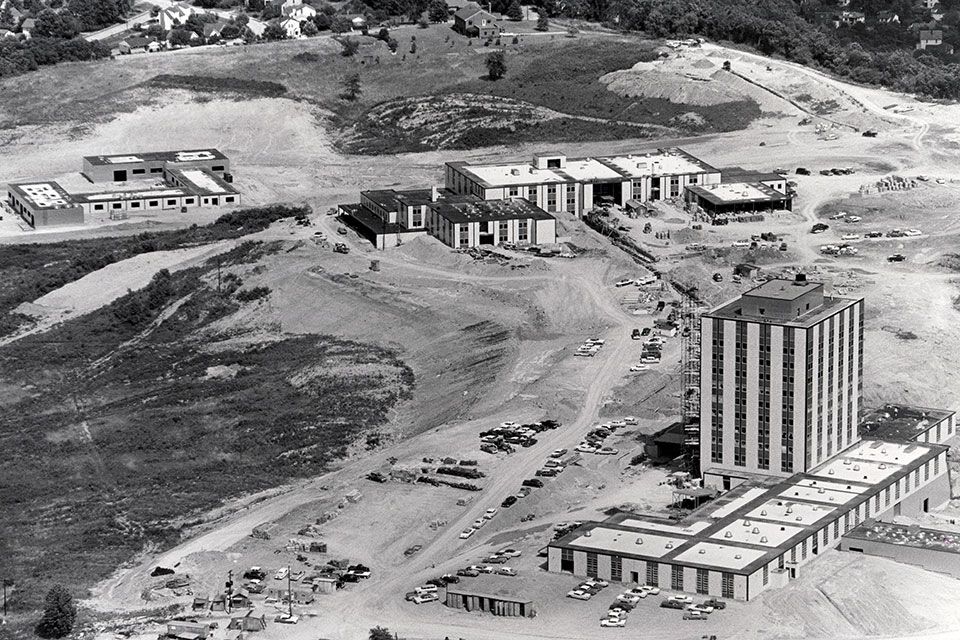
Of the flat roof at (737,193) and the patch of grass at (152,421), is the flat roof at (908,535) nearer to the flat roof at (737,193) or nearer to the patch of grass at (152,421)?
the patch of grass at (152,421)

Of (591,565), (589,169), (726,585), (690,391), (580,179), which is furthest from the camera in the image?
(589,169)

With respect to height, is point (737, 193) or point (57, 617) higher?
point (57, 617)

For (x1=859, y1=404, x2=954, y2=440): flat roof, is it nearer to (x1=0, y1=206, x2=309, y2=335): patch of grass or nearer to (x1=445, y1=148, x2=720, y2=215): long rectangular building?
(x1=445, y1=148, x2=720, y2=215): long rectangular building

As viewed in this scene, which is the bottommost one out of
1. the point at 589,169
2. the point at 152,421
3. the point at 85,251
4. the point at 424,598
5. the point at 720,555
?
the point at 85,251

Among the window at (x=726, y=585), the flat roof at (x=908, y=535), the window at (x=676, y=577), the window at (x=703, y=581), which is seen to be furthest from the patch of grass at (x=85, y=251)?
the window at (x=726, y=585)

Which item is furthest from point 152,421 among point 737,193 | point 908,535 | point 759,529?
point 737,193

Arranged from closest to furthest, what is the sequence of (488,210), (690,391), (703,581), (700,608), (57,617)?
(57,617) → (700,608) → (703,581) → (690,391) → (488,210)

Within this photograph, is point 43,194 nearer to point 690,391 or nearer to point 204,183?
point 204,183
